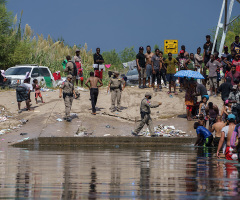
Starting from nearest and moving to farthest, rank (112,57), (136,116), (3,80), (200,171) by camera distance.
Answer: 1. (200,171)
2. (136,116)
3. (3,80)
4. (112,57)

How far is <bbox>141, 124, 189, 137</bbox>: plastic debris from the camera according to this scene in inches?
848

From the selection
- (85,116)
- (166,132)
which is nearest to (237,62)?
(166,132)

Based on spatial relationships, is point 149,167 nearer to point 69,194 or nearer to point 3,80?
point 69,194

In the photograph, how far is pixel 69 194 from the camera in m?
7.54

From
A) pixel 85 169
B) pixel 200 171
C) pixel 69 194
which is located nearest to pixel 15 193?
pixel 69 194

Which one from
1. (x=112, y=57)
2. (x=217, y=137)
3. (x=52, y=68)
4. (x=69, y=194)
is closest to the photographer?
(x=69, y=194)

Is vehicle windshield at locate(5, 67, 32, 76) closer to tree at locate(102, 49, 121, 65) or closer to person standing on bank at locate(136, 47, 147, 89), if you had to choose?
person standing on bank at locate(136, 47, 147, 89)

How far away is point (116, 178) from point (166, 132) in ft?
40.3

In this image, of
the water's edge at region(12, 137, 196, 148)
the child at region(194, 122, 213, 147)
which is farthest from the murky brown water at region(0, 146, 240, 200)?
the water's edge at region(12, 137, 196, 148)

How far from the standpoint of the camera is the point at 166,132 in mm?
Result: 21875

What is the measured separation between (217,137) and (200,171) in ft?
21.5

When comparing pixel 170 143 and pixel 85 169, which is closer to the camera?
pixel 85 169

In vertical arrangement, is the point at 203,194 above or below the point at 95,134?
above

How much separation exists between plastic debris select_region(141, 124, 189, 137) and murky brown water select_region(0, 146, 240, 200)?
7.19m
